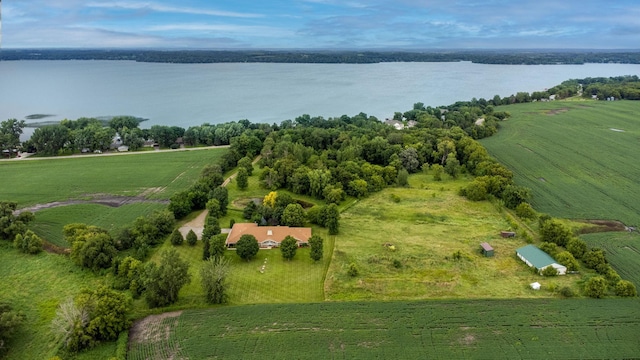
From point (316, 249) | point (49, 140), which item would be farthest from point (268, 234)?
point (49, 140)

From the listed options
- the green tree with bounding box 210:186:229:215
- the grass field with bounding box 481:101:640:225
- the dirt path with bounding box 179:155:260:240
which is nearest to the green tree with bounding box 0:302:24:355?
the dirt path with bounding box 179:155:260:240

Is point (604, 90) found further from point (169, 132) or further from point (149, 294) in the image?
point (149, 294)

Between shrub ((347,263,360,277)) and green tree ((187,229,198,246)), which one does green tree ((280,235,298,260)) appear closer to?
shrub ((347,263,360,277))

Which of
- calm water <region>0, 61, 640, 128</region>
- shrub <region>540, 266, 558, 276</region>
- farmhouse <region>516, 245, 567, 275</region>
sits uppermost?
calm water <region>0, 61, 640, 128</region>

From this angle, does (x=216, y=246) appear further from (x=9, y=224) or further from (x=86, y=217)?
(x=9, y=224)

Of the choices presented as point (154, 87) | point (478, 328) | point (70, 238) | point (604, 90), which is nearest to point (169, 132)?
point (70, 238)

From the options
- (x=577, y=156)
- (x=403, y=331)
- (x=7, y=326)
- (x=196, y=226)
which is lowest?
(x=403, y=331)
